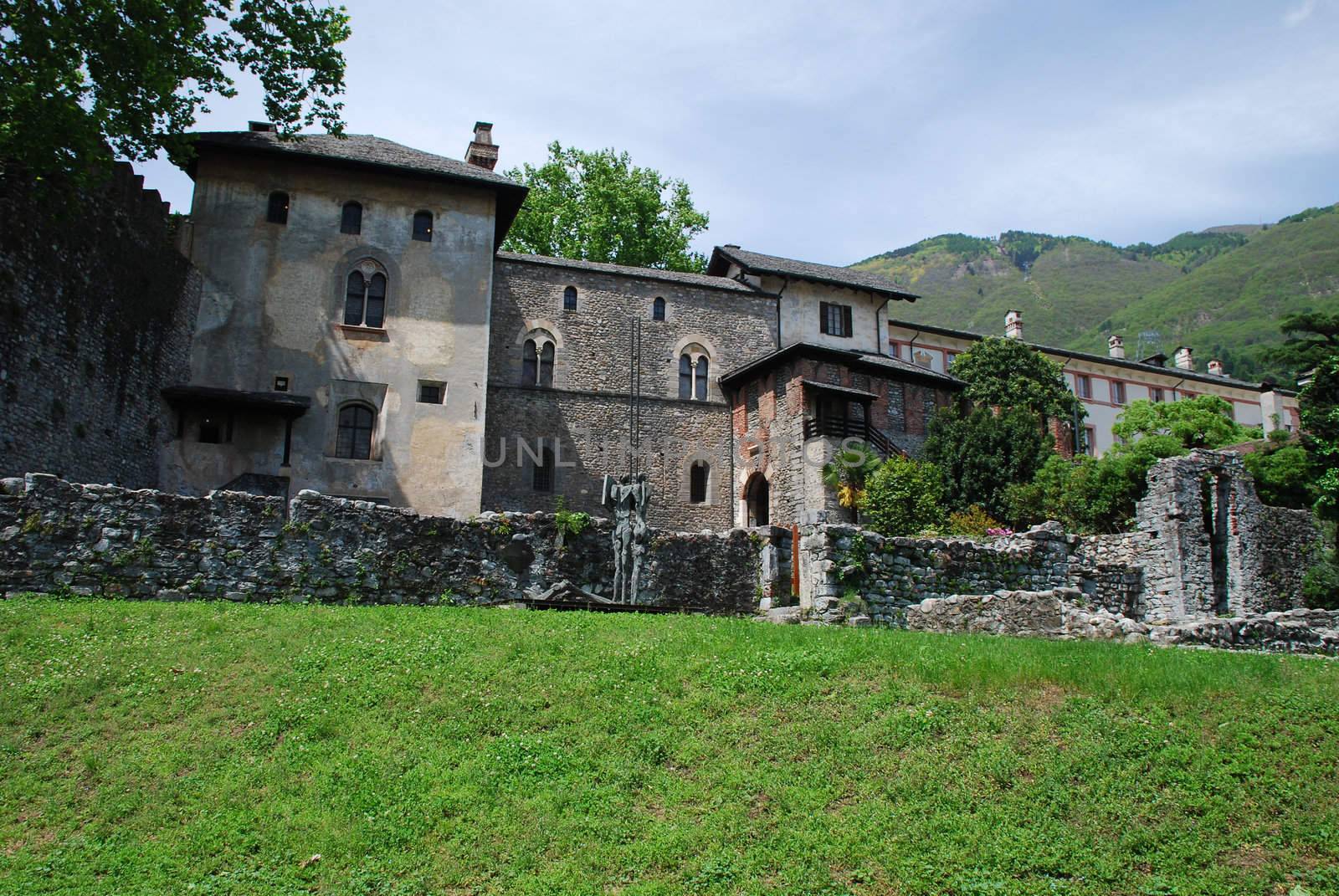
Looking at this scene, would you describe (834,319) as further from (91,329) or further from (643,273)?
(91,329)

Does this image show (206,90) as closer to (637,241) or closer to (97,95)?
(97,95)

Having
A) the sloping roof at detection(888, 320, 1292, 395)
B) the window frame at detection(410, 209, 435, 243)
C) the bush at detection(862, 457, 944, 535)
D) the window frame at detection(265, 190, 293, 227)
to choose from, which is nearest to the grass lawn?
the bush at detection(862, 457, 944, 535)

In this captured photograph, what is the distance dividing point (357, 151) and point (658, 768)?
101ft

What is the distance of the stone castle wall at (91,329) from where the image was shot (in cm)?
2197

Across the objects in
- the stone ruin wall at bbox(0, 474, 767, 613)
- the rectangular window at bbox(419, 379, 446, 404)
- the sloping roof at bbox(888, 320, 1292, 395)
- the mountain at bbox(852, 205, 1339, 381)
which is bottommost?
the stone ruin wall at bbox(0, 474, 767, 613)

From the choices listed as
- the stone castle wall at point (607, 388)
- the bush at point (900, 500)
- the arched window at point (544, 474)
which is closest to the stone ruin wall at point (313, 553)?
the bush at point (900, 500)

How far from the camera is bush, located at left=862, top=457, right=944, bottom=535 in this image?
34.3 metres

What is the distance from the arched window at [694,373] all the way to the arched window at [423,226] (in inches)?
478

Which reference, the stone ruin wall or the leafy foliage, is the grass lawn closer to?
the stone ruin wall

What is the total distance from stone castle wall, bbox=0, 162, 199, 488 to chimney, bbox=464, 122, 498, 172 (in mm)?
14506

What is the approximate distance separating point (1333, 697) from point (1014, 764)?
346 cm

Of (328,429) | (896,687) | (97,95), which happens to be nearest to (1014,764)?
(896,687)

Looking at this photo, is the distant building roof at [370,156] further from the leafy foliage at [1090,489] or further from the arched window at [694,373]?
the leafy foliage at [1090,489]

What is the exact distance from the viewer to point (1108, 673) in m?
10.1
